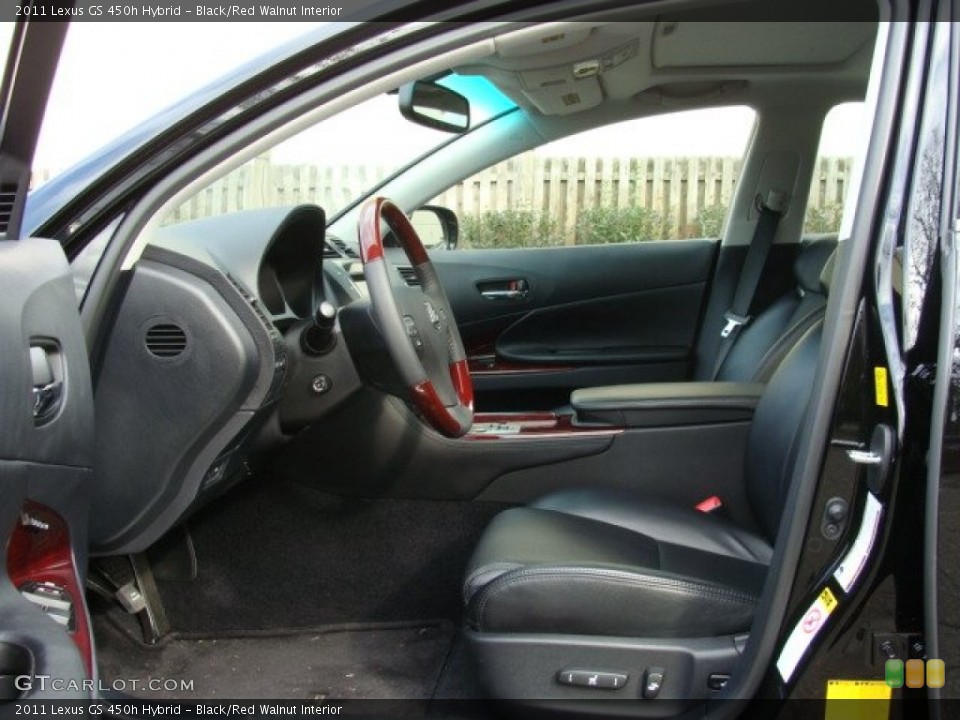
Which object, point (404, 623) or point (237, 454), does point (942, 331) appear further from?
→ point (404, 623)

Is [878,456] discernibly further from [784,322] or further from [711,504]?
[784,322]

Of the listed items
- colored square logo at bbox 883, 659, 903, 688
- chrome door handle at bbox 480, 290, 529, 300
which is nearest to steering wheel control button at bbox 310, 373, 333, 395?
colored square logo at bbox 883, 659, 903, 688

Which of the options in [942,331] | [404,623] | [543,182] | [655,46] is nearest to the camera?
[942,331]

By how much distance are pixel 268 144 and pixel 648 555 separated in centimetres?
93

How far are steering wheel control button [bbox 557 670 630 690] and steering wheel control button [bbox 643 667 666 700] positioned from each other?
0.03 meters

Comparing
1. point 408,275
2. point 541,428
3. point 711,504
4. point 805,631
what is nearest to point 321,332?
point 408,275

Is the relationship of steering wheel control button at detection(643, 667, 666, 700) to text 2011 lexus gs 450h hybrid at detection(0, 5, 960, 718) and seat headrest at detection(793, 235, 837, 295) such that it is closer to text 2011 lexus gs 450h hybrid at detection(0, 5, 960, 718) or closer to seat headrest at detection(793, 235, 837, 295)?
text 2011 lexus gs 450h hybrid at detection(0, 5, 960, 718)

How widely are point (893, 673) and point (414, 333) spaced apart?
1013mm

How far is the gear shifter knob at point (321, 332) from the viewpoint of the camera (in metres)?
2.01

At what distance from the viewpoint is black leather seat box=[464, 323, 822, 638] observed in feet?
4.89

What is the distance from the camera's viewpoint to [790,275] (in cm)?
318

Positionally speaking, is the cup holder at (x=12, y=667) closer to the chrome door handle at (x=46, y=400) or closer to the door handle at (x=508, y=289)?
the chrome door handle at (x=46, y=400)

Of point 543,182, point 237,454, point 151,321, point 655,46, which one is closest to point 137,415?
point 151,321

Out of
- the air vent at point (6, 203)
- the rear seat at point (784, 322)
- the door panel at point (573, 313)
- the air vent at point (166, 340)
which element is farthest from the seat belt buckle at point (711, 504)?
the air vent at point (6, 203)
